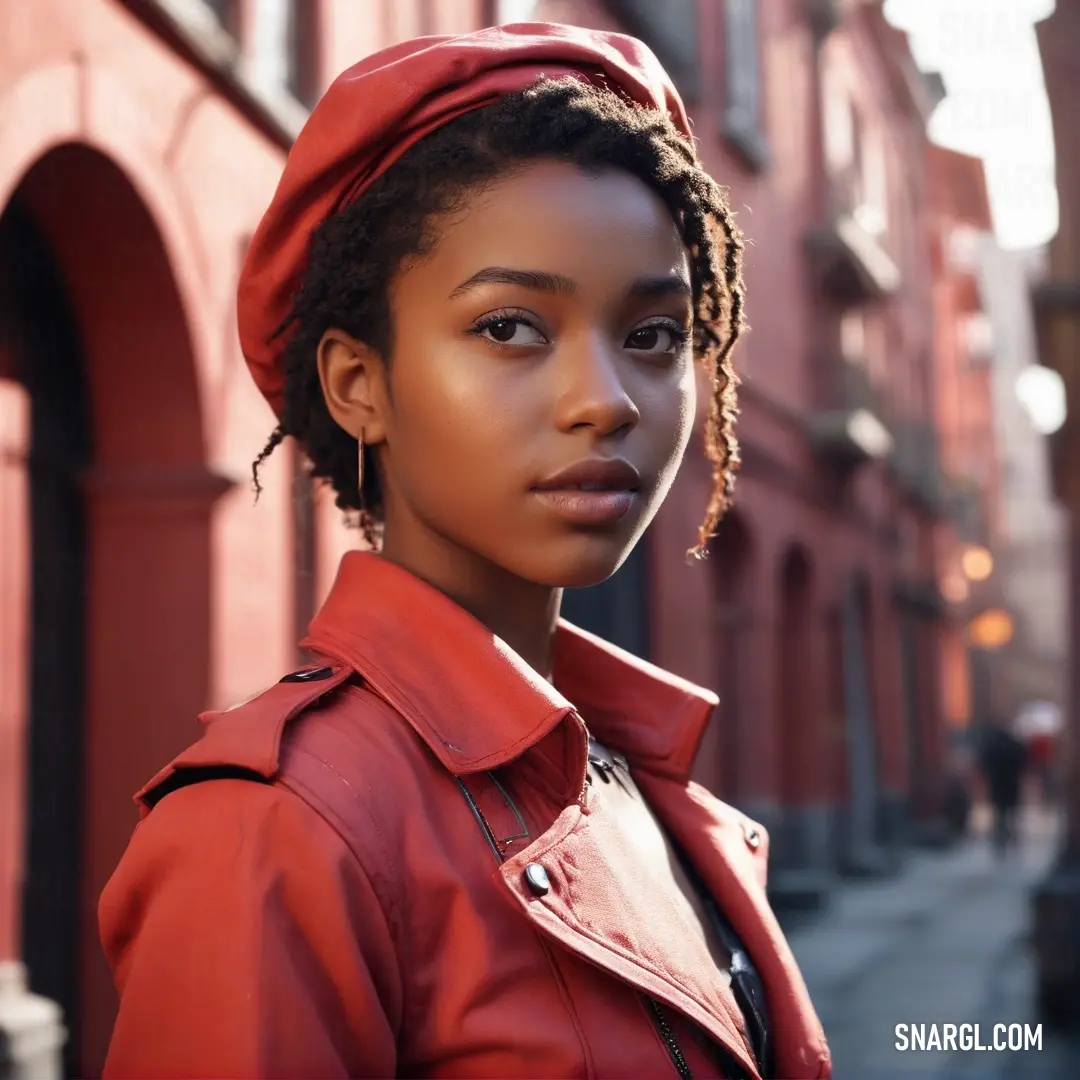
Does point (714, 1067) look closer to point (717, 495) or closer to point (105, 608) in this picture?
point (717, 495)

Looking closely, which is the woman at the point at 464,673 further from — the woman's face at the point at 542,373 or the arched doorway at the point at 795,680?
the arched doorway at the point at 795,680

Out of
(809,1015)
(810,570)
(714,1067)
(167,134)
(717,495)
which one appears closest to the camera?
(714,1067)

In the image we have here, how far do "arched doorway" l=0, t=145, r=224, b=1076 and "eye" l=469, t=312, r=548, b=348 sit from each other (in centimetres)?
409

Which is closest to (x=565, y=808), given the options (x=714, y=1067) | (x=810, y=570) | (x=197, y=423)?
(x=714, y=1067)

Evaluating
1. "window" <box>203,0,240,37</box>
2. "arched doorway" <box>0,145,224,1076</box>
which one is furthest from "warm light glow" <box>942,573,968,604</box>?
"arched doorway" <box>0,145,224,1076</box>

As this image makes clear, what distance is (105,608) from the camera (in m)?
5.64

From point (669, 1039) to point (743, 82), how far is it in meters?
12.5

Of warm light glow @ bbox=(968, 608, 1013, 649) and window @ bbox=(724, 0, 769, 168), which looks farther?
warm light glow @ bbox=(968, 608, 1013, 649)

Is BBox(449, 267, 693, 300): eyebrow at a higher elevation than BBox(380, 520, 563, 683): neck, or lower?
higher

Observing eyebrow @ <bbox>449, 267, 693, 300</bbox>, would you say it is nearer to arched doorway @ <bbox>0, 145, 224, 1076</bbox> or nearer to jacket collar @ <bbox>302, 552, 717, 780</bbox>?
jacket collar @ <bbox>302, 552, 717, 780</bbox>

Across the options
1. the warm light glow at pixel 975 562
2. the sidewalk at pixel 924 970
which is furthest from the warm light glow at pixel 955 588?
the sidewalk at pixel 924 970

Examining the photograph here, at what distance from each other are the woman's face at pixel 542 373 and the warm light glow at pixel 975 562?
3421 cm

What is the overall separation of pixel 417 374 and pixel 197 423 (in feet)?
14.0

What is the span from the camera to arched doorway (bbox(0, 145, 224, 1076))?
5297mm
